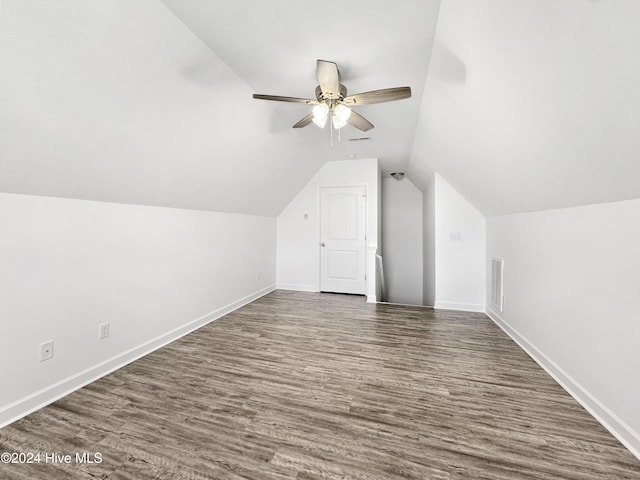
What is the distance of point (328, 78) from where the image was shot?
6.41 ft

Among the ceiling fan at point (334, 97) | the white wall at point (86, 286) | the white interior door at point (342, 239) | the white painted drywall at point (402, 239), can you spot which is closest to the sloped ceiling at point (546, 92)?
the ceiling fan at point (334, 97)

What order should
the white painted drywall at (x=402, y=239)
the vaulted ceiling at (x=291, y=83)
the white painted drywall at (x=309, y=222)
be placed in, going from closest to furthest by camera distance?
the vaulted ceiling at (x=291, y=83) < the white painted drywall at (x=309, y=222) < the white painted drywall at (x=402, y=239)

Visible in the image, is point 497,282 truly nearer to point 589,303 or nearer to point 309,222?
point 589,303

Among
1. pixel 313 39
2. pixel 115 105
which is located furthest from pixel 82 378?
pixel 313 39

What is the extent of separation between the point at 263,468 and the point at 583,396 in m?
2.13

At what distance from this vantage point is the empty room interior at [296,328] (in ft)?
4.25

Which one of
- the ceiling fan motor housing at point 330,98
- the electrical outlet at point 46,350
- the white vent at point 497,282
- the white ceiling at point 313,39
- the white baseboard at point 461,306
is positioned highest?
the white ceiling at point 313,39

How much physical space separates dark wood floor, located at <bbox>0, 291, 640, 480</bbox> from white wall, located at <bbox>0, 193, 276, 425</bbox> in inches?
7.7

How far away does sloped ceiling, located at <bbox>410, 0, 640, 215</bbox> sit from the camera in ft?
3.23

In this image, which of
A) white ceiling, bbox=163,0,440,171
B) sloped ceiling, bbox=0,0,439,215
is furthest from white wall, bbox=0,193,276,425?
white ceiling, bbox=163,0,440,171

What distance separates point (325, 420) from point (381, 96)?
7.33 ft

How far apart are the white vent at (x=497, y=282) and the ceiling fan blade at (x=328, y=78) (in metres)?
2.79

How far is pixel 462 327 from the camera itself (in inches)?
127

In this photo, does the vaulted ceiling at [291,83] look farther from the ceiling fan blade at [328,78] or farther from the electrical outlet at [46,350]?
the electrical outlet at [46,350]
